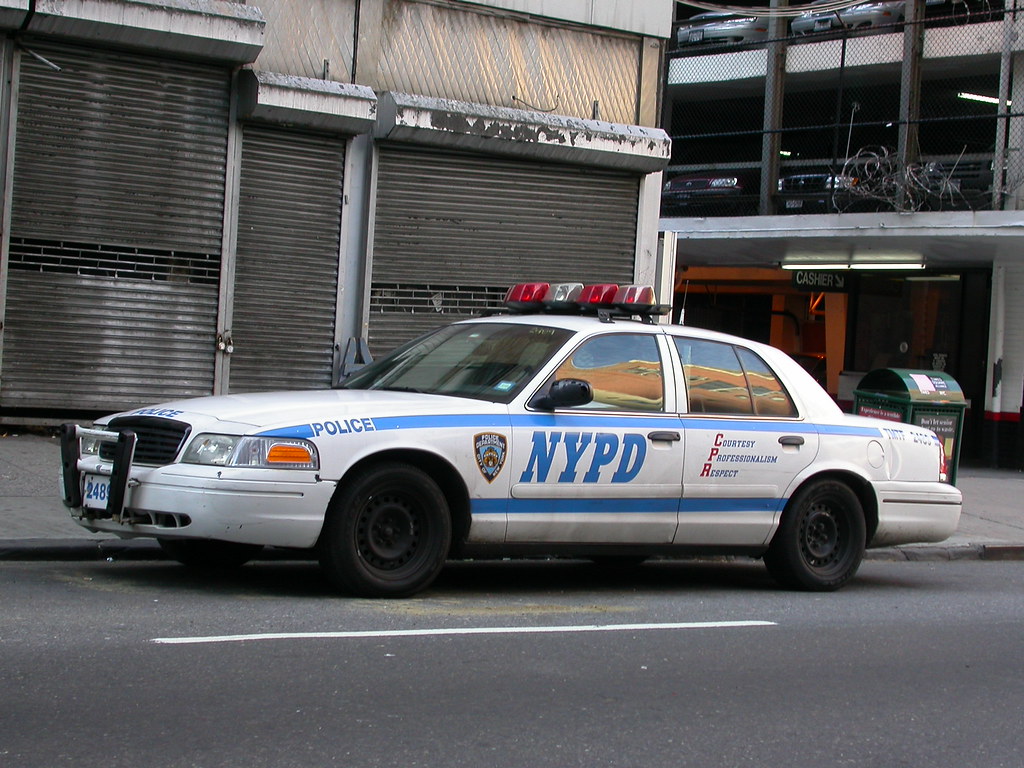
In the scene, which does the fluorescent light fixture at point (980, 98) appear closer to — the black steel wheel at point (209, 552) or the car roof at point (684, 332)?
the car roof at point (684, 332)

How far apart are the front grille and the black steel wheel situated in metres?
0.97

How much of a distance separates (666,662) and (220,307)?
767 centimetres

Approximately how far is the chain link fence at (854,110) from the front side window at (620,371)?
34.2 ft

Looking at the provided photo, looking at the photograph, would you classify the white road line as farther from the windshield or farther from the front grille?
the windshield

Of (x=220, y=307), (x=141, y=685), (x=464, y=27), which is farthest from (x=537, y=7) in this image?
(x=141, y=685)

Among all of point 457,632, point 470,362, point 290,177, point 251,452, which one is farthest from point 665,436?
point 290,177

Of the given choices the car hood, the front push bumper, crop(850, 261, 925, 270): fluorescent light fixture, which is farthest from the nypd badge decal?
crop(850, 261, 925, 270): fluorescent light fixture

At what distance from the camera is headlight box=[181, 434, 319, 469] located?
672 centimetres

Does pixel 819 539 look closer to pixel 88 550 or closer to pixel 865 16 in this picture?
pixel 88 550

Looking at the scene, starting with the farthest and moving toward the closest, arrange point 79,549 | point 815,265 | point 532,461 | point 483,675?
point 815,265 → point 79,549 → point 532,461 → point 483,675

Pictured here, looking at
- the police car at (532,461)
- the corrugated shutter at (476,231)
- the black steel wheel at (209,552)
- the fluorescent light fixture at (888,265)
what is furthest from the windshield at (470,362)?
the fluorescent light fixture at (888,265)

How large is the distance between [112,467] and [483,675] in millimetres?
2480

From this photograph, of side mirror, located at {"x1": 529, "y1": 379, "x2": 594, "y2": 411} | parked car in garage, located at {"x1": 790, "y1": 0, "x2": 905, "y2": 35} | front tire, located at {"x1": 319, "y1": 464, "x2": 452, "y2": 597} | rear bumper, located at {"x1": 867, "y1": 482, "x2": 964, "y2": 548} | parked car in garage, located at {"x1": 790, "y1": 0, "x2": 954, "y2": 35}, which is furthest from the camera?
parked car in garage, located at {"x1": 790, "y1": 0, "x2": 905, "y2": 35}

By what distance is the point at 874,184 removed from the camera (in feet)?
59.2
